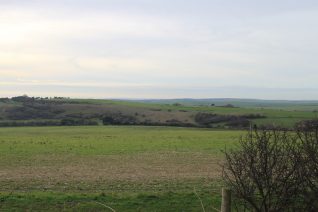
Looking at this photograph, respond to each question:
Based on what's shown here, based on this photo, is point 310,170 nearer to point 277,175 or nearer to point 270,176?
point 277,175

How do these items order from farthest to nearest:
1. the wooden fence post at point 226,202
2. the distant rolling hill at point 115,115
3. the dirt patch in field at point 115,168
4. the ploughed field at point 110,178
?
the distant rolling hill at point 115,115
the dirt patch in field at point 115,168
the ploughed field at point 110,178
the wooden fence post at point 226,202

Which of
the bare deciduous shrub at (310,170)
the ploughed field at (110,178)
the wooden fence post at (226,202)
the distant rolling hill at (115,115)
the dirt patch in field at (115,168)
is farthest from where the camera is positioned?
the distant rolling hill at (115,115)

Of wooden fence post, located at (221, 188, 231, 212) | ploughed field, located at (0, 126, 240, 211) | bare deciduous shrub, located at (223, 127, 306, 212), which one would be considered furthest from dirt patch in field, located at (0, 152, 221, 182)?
wooden fence post, located at (221, 188, 231, 212)

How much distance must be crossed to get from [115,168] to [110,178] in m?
5.67

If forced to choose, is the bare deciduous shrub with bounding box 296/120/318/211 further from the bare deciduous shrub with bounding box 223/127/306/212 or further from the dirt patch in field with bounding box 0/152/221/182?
the dirt patch in field with bounding box 0/152/221/182

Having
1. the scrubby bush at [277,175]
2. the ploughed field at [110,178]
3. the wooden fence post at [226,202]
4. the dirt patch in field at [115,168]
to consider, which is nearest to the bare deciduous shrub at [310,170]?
the scrubby bush at [277,175]

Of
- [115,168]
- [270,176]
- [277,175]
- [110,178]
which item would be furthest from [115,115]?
[270,176]

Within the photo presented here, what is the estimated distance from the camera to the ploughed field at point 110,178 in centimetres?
1561

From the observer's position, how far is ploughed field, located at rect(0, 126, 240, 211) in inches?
615

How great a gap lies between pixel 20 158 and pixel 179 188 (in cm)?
2107

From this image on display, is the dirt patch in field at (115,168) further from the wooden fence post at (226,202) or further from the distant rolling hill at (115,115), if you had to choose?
the distant rolling hill at (115,115)

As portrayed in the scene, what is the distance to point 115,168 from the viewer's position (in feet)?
98.5

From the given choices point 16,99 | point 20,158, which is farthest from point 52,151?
point 16,99

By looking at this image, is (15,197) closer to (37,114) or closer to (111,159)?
(111,159)
